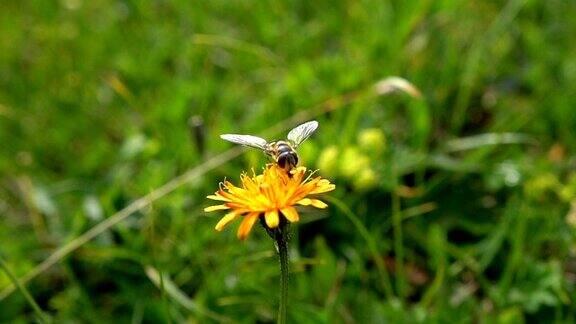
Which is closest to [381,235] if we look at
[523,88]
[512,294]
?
[512,294]

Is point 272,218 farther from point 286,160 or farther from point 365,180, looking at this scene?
point 365,180

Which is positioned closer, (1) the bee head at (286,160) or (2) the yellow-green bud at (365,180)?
(1) the bee head at (286,160)

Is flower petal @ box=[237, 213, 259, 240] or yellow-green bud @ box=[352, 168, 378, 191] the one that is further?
yellow-green bud @ box=[352, 168, 378, 191]

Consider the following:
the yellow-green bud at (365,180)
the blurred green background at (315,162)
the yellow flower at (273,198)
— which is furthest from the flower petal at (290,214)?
the yellow-green bud at (365,180)

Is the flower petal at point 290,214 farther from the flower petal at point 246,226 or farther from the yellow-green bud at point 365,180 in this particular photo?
the yellow-green bud at point 365,180

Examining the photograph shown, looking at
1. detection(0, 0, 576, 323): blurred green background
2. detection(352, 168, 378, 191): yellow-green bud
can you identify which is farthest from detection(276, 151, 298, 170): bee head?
detection(352, 168, 378, 191): yellow-green bud

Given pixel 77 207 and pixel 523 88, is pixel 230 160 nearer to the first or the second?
pixel 77 207

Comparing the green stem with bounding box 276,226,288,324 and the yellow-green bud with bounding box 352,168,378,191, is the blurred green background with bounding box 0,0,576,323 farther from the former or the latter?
the green stem with bounding box 276,226,288,324
